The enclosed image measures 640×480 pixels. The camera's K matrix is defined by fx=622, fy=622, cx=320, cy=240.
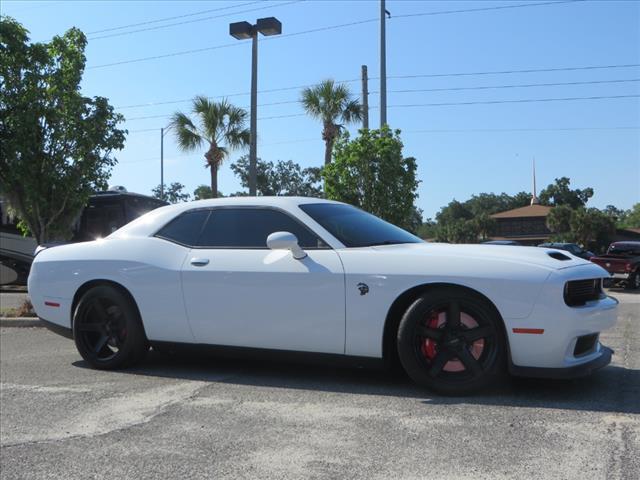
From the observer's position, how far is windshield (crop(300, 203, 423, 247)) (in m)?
4.77

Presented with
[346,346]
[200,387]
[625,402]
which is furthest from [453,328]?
[200,387]

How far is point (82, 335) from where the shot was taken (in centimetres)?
551

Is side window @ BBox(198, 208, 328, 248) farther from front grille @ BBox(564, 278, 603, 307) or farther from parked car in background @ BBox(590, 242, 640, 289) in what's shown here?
parked car in background @ BBox(590, 242, 640, 289)

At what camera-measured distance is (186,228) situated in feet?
17.3

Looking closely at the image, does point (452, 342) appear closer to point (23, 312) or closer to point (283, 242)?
point (283, 242)

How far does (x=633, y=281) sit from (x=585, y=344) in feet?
55.2

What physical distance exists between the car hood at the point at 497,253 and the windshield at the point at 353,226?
0.19 metres

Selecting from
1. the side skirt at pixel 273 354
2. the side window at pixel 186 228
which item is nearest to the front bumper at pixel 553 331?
the side skirt at pixel 273 354

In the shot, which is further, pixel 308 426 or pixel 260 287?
pixel 260 287

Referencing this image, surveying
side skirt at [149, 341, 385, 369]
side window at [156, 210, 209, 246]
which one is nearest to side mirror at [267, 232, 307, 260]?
side skirt at [149, 341, 385, 369]

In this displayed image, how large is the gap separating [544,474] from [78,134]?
8.72 m

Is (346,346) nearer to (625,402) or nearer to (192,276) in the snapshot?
(192,276)

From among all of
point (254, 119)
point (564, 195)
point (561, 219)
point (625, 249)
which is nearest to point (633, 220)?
point (564, 195)

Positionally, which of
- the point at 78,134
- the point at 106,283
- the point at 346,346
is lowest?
the point at 346,346
